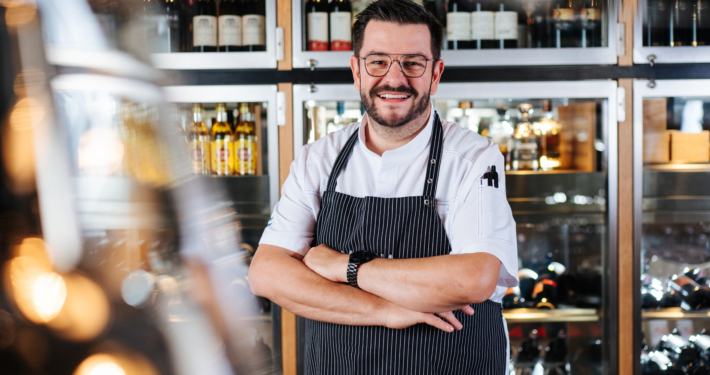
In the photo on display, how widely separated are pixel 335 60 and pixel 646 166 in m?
1.26

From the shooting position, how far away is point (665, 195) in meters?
1.76

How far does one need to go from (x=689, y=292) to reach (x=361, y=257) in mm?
1570

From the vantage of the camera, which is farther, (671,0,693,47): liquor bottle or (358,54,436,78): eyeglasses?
(671,0,693,47): liquor bottle

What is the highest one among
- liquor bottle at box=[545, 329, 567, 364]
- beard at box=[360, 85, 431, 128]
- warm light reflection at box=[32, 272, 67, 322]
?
beard at box=[360, 85, 431, 128]

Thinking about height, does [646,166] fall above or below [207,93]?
below

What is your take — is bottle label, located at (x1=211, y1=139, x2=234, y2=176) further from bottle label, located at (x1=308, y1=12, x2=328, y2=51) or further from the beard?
the beard

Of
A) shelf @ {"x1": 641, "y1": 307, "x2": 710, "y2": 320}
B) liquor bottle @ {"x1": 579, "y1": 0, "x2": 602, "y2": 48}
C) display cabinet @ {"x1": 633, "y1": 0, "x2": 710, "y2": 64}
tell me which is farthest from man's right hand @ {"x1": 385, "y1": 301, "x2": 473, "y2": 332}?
display cabinet @ {"x1": 633, "y1": 0, "x2": 710, "y2": 64}

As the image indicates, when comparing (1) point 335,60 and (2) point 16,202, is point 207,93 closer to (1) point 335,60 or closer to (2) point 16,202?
(1) point 335,60

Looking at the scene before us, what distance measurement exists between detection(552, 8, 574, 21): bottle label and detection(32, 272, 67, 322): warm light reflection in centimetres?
205

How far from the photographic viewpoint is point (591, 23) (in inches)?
72.9

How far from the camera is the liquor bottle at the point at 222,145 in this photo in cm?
190

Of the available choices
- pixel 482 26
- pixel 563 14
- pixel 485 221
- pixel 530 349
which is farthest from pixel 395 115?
pixel 530 349

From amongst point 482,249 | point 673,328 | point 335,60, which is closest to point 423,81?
point 482,249

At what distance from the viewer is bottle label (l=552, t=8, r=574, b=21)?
186cm
